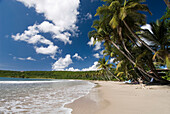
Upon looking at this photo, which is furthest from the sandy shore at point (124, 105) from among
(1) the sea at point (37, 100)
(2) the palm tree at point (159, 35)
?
(2) the palm tree at point (159, 35)

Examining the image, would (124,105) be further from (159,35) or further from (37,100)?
(159,35)

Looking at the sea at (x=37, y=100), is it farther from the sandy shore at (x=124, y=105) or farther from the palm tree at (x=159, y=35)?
the palm tree at (x=159, y=35)

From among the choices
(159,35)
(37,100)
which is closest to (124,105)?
(37,100)

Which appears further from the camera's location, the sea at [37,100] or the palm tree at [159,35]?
the palm tree at [159,35]

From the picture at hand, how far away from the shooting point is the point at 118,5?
1049cm

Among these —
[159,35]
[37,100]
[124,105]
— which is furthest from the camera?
[159,35]

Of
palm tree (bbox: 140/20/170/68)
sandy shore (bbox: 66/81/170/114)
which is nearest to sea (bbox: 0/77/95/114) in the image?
sandy shore (bbox: 66/81/170/114)

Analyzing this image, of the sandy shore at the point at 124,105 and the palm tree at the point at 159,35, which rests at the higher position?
the palm tree at the point at 159,35

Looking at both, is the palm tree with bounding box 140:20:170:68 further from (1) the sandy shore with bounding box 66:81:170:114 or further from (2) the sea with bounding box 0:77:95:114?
(2) the sea with bounding box 0:77:95:114

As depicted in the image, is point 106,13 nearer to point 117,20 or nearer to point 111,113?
point 117,20

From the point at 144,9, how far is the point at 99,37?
5.81 metres

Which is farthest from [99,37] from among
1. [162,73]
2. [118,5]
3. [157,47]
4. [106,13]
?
[162,73]

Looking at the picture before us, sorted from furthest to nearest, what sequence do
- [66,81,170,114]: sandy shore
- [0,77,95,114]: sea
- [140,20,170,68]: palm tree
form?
[140,20,170,68]: palm tree
[0,77,95,114]: sea
[66,81,170,114]: sandy shore

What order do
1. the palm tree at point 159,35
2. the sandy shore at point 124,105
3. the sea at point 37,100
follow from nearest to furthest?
the sandy shore at point 124,105 < the sea at point 37,100 < the palm tree at point 159,35
